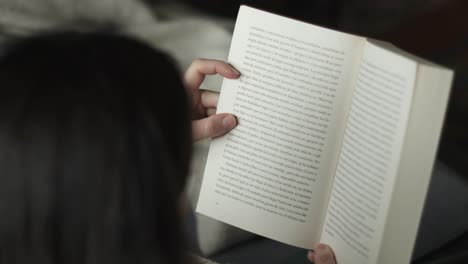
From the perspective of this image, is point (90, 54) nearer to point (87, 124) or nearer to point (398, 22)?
point (87, 124)

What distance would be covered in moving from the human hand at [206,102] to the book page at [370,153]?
0.16 meters

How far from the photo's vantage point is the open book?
2.20 ft

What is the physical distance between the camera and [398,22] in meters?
2.40

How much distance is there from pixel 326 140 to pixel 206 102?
0.68ft

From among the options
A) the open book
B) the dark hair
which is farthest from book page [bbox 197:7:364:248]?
the dark hair

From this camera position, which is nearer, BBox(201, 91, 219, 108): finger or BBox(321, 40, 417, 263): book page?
BBox(321, 40, 417, 263): book page

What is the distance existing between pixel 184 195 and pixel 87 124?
16 centimetres

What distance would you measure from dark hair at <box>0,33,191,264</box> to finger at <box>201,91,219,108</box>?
1.24 feet

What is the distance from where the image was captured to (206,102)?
921 mm

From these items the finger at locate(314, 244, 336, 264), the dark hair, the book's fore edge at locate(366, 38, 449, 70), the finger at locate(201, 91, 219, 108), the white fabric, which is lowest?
the finger at locate(314, 244, 336, 264)

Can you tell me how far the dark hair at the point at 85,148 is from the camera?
0.48 m

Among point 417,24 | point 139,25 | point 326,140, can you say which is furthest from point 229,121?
point 417,24

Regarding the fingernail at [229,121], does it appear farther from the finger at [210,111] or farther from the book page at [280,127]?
the finger at [210,111]

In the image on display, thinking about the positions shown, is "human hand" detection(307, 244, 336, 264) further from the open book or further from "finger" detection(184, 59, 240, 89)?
"finger" detection(184, 59, 240, 89)
